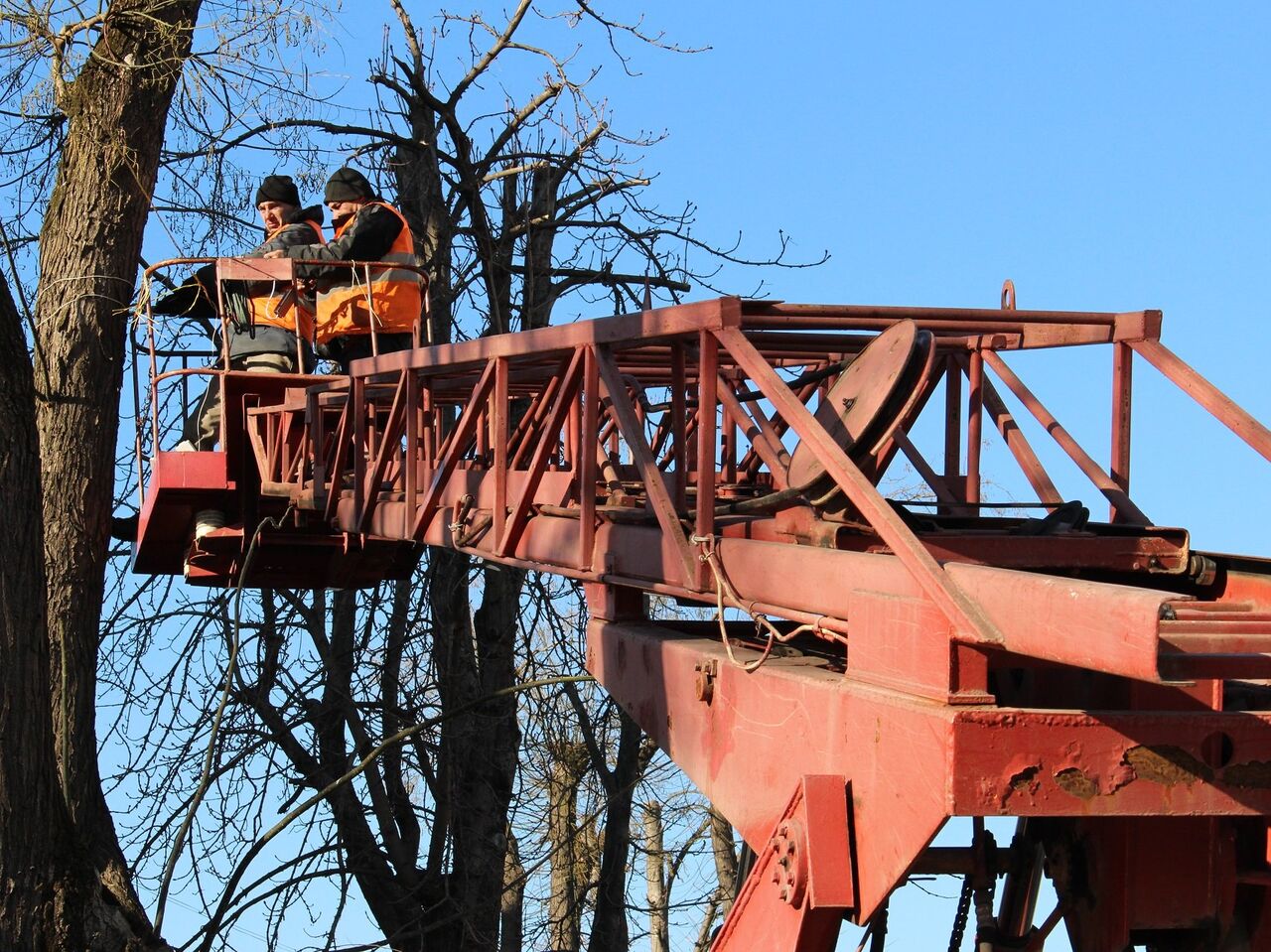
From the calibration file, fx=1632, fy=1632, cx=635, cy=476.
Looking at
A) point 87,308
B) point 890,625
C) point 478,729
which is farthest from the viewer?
point 478,729

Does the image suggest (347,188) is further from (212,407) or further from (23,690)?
(23,690)

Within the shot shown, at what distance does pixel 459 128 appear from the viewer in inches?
468

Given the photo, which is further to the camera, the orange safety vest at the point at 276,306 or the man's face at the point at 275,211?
the man's face at the point at 275,211

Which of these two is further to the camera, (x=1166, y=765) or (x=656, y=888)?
(x=656, y=888)

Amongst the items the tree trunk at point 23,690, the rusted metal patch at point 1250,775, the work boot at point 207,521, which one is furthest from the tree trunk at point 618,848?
the rusted metal patch at point 1250,775

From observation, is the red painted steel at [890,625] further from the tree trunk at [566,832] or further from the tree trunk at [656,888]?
the tree trunk at [656,888]

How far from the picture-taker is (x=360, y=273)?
29.2 ft

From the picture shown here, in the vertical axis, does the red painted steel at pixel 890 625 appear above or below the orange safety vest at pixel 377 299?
below

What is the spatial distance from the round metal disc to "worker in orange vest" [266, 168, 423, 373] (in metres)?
4.01

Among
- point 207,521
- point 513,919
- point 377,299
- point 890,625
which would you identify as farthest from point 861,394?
point 513,919

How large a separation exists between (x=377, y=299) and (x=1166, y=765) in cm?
629

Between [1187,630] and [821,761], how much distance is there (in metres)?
1.10

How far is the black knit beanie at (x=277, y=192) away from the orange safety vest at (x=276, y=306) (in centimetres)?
19

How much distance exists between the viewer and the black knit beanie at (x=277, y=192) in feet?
30.8
